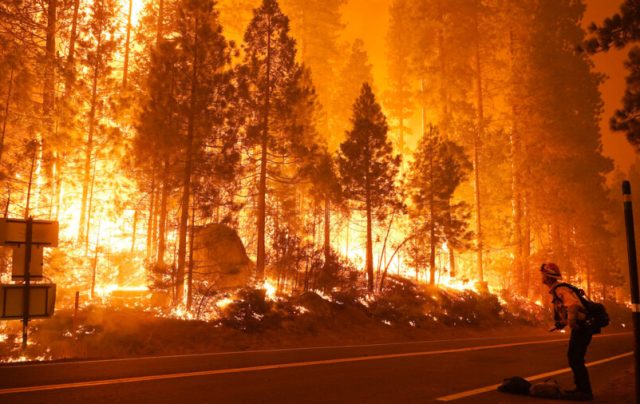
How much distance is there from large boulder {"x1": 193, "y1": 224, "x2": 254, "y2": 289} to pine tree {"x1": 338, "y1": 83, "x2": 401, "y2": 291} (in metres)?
7.34

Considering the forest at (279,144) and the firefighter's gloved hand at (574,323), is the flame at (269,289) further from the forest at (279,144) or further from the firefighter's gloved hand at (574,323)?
the firefighter's gloved hand at (574,323)

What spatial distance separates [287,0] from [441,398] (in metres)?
38.3

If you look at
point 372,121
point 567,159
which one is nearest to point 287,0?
point 372,121

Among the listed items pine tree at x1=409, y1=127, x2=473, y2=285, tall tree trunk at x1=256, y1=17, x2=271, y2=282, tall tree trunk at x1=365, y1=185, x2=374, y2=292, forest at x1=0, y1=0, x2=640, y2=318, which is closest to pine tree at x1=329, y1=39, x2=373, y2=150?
forest at x1=0, y1=0, x2=640, y2=318

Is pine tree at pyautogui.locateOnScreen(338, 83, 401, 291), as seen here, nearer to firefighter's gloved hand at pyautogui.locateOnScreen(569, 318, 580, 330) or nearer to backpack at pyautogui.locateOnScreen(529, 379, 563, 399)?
backpack at pyautogui.locateOnScreen(529, 379, 563, 399)

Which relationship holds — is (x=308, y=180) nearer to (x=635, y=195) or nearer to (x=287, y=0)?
(x=287, y=0)

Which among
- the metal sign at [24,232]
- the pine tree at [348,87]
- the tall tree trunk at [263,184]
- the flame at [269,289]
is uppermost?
the pine tree at [348,87]

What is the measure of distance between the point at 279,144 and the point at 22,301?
13.5 metres

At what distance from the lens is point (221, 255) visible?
20.3 m

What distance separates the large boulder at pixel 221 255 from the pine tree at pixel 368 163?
289 inches

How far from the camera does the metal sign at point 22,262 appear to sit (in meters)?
10.8

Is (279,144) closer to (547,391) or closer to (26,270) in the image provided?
(26,270)

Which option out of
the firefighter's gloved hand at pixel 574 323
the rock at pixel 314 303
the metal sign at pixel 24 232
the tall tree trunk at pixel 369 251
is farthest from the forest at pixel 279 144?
the firefighter's gloved hand at pixel 574 323

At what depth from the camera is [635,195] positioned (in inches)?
3024
